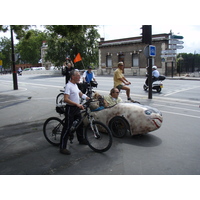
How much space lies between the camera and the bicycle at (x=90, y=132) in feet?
14.6

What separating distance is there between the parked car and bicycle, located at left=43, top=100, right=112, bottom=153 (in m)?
0.88

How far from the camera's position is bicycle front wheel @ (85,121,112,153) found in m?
4.41

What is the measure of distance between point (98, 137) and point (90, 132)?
201mm

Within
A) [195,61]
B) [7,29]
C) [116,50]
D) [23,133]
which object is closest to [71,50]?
[116,50]

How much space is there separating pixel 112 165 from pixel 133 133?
57.6 inches

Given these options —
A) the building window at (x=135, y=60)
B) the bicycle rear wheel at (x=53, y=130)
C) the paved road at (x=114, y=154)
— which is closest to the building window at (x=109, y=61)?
the building window at (x=135, y=60)

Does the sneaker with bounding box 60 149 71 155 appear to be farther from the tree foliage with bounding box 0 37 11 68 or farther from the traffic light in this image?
the tree foliage with bounding box 0 37 11 68

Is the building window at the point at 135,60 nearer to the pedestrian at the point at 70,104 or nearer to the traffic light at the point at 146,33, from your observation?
the traffic light at the point at 146,33

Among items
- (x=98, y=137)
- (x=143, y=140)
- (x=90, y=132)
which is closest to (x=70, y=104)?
(x=90, y=132)

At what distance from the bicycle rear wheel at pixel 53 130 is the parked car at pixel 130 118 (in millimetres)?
1096

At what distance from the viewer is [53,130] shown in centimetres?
501

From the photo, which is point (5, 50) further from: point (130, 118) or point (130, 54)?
point (130, 118)

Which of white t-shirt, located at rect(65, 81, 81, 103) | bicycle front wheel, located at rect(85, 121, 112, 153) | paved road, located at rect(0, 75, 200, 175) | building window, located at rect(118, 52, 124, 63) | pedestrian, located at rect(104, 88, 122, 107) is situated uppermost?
building window, located at rect(118, 52, 124, 63)

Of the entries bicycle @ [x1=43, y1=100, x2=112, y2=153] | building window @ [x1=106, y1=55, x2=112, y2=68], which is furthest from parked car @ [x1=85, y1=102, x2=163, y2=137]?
building window @ [x1=106, y1=55, x2=112, y2=68]
